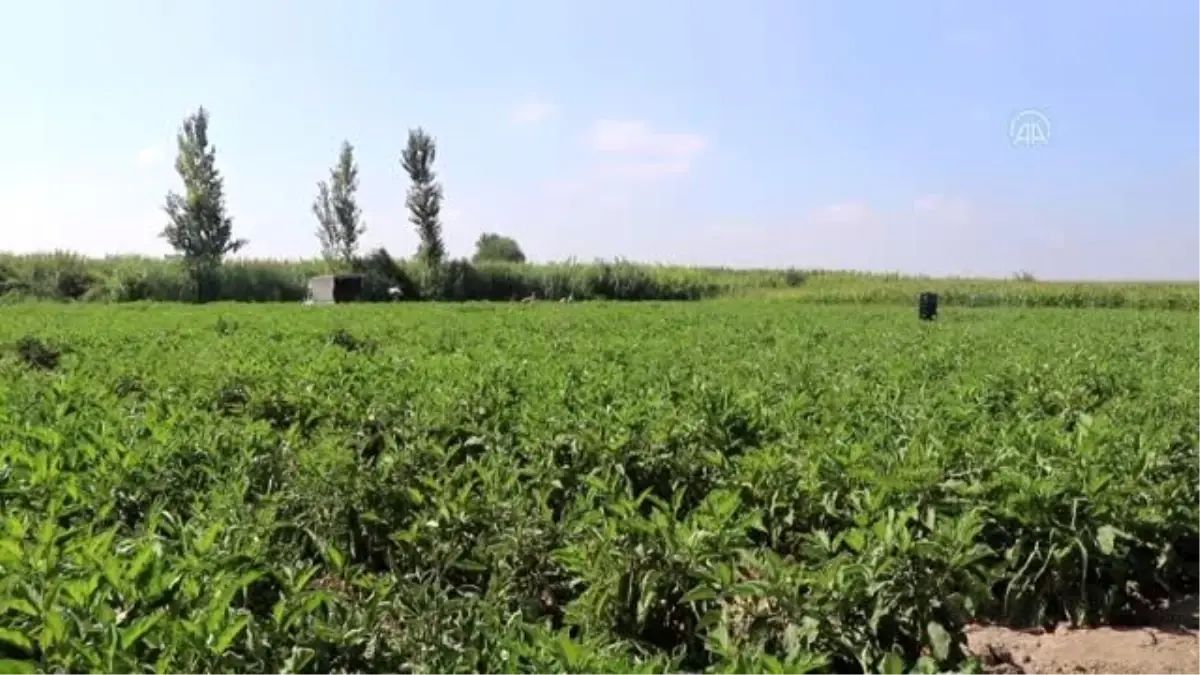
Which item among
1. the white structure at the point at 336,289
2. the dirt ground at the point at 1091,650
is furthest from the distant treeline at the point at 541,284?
A: the dirt ground at the point at 1091,650

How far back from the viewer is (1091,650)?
357cm

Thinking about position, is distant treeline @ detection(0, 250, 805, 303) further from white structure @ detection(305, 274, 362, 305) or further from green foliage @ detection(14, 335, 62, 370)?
green foliage @ detection(14, 335, 62, 370)

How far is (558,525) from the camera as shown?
3.94 metres

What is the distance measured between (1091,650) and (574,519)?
1859 mm

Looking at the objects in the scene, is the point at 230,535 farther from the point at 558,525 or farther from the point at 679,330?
the point at 679,330

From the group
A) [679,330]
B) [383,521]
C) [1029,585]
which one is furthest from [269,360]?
[679,330]

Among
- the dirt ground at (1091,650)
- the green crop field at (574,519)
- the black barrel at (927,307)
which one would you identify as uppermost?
the black barrel at (927,307)

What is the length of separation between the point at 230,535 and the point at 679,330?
12960mm

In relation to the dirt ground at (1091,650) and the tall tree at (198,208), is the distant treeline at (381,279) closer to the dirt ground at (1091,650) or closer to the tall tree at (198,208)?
the tall tree at (198,208)

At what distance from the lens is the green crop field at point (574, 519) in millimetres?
2557

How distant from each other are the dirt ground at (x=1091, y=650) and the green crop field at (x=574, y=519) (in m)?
0.10

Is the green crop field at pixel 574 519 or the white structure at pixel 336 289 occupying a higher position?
the white structure at pixel 336 289

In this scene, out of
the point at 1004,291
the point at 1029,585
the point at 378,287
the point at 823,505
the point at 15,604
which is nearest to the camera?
the point at 15,604

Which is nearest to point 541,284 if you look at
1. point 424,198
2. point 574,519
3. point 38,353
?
point 424,198
